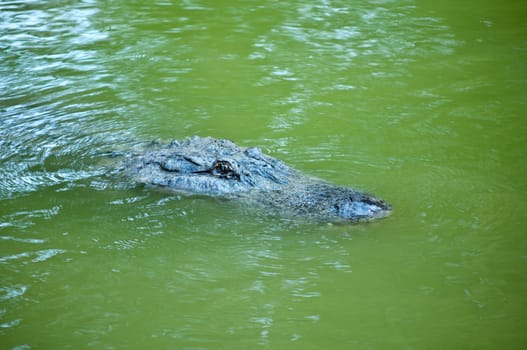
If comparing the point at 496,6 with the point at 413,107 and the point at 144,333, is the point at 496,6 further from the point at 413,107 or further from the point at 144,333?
the point at 144,333

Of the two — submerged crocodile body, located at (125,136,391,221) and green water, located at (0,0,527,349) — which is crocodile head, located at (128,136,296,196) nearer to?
submerged crocodile body, located at (125,136,391,221)

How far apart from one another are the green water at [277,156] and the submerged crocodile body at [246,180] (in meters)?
0.15

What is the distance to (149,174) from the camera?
6176 mm

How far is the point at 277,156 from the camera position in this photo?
671 cm

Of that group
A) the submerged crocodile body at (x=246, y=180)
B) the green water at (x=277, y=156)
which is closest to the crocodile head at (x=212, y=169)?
the submerged crocodile body at (x=246, y=180)

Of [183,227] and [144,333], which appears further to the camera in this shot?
[183,227]

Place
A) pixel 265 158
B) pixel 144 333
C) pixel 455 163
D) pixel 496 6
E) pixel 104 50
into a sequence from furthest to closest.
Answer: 1. pixel 496 6
2. pixel 104 50
3. pixel 455 163
4. pixel 265 158
5. pixel 144 333

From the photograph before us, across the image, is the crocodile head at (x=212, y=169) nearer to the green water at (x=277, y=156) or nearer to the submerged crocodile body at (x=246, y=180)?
the submerged crocodile body at (x=246, y=180)

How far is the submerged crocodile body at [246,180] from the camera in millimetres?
5180

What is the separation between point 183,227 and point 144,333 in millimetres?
1411

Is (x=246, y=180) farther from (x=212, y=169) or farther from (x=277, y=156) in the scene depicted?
(x=277, y=156)

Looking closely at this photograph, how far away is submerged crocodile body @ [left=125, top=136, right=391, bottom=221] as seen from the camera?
204 inches

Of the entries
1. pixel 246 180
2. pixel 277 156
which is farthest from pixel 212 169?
pixel 277 156

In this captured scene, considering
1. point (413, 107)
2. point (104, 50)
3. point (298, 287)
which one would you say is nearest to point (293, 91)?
point (413, 107)
